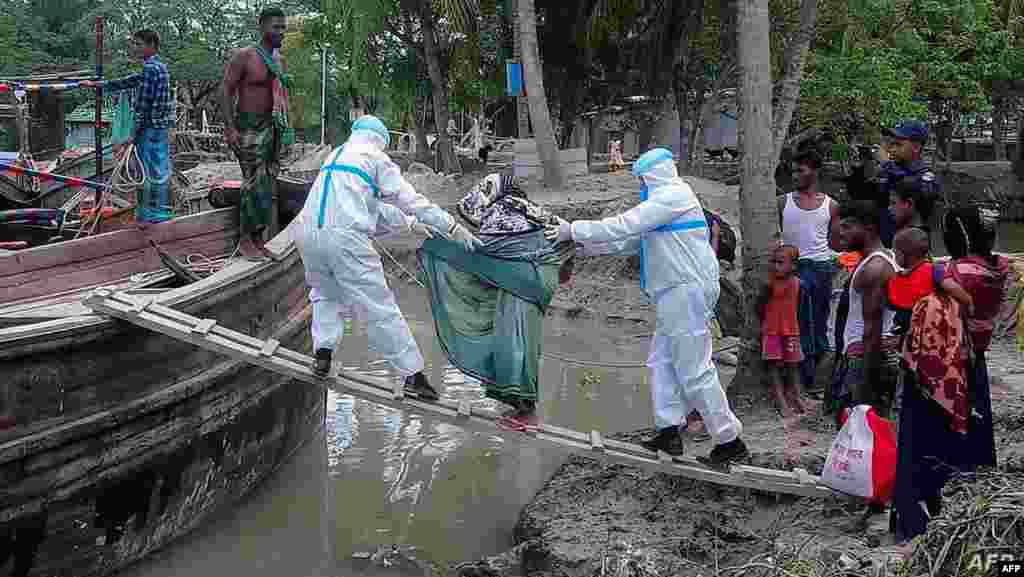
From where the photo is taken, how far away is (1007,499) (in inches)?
135

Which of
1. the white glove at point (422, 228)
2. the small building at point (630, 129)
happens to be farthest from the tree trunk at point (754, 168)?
the small building at point (630, 129)

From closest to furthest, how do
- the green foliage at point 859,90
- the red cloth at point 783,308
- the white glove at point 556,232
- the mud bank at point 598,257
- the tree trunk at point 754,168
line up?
the white glove at point 556,232 < the red cloth at point 783,308 < the tree trunk at point 754,168 < the mud bank at point 598,257 < the green foliage at point 859,90

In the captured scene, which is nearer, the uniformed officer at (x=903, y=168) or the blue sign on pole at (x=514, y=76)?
the uniformed officer at (x=903, y=168)

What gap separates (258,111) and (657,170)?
298cm

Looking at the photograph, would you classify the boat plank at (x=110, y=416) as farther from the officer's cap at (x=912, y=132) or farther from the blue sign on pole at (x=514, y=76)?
the blue sign on pole at (x=514, y=76)

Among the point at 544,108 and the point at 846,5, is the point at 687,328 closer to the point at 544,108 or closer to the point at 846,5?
the point at 544,108

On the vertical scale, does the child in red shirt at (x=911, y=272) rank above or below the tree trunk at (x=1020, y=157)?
below

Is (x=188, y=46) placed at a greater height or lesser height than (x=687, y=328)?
greater

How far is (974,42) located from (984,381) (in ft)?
51.4

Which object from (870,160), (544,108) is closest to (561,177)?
(544,108)

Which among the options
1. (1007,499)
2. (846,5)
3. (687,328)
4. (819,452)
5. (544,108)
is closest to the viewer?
(1007,499)

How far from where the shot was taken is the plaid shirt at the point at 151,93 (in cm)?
698

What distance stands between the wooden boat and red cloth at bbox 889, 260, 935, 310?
367cm

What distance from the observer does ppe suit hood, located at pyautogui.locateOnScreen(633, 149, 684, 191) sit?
16.8ft
